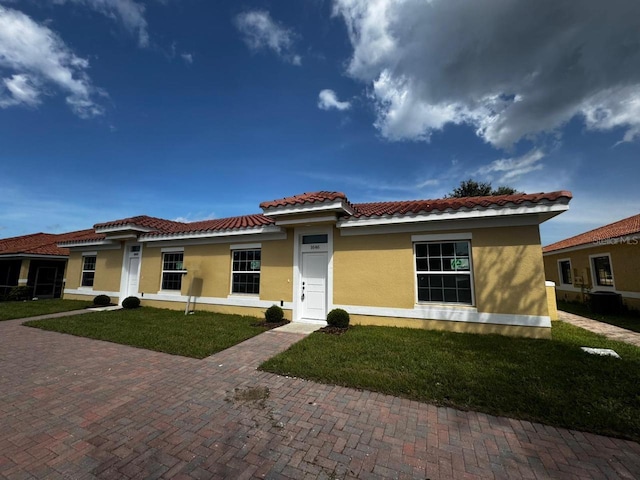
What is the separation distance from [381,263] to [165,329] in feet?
22.4

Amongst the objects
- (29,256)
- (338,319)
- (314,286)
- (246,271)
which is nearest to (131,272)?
(246,271)

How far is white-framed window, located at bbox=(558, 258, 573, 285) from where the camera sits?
15905 millimetres

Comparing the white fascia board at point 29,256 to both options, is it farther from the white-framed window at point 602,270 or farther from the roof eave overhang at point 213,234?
the white-framed window at point 602,270

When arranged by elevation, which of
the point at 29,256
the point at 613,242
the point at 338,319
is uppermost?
the point at 613,242

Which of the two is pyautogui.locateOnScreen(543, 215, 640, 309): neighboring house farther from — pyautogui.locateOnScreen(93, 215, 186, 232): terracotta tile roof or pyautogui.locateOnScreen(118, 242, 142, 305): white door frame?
pyautogui.locateOnScreen(118, 242, 142, 305): white door frame

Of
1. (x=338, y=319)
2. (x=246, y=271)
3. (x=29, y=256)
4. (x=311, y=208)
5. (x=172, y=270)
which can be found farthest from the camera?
(x=29, y=256)

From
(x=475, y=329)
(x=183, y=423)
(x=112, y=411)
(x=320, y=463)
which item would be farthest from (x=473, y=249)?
(x=112, y=411)

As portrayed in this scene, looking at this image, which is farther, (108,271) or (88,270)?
(88,270)

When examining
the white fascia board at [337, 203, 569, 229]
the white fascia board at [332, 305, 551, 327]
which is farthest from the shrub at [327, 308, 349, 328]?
the white fascia board at [337, 203, 569, 229]

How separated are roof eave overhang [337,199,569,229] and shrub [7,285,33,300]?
2003cm

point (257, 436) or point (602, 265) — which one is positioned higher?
point (602, 265)

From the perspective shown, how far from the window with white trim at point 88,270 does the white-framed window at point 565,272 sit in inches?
1070

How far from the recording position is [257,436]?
3117 mm

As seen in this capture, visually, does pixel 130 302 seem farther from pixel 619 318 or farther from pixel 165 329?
pixel 619 318
